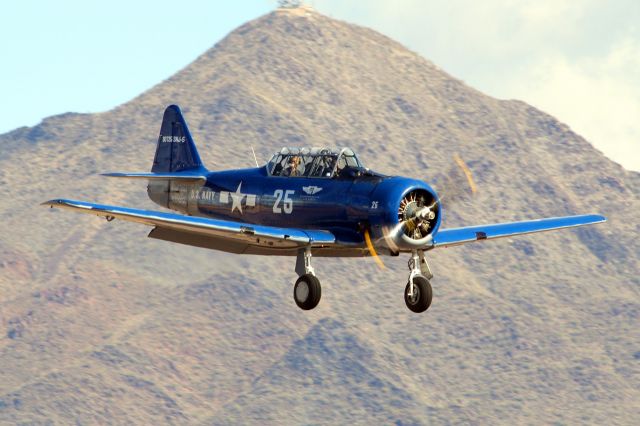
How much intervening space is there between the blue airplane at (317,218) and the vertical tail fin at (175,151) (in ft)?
16.6

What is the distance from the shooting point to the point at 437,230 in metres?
32.1

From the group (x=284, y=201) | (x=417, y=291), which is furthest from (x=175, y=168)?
(x=417, y=291)

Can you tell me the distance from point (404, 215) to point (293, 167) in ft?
11.8

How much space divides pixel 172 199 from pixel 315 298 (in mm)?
7641

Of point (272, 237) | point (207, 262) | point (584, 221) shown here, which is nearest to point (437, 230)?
point (272, 237)

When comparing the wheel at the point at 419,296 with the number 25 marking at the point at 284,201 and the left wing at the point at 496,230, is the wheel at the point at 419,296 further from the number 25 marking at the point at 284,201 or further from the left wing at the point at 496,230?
the number 25 marking at the point at 284,201

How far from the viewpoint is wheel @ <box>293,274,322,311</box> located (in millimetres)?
31703

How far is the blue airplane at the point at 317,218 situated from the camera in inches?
1236

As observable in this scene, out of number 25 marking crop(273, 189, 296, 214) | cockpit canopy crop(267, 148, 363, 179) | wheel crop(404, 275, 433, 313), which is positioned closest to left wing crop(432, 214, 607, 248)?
wheel crop(404, 275, 433, 313)

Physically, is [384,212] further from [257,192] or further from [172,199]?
[172,199]

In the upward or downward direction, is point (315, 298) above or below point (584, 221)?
below

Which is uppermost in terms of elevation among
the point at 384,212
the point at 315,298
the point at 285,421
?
the point at 384,212

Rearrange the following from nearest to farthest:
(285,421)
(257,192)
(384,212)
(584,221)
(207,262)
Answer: (384,212) < (257,192) < (584,221) < (207,262) < (285,421)

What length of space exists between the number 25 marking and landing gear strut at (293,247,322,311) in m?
1.59
